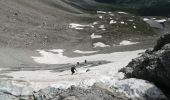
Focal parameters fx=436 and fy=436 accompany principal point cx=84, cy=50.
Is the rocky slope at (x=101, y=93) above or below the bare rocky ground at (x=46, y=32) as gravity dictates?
below

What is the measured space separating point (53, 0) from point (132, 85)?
157087 millimetres

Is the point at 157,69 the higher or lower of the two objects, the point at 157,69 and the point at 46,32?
the lower

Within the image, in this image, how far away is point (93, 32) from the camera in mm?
132500

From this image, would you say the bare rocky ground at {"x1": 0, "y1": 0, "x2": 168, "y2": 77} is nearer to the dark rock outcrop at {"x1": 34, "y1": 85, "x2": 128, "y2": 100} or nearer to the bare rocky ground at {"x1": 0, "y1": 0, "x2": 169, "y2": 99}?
the bare rocky ground at {"x1": 0, "y1": 0, "x2": 169, "y2": 99}

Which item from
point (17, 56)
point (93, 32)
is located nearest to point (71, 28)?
point (93, 32)

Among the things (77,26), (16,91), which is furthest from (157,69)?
(77,26)

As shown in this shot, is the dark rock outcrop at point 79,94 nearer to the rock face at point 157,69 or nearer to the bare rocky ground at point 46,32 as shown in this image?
the rock face at point 157,69

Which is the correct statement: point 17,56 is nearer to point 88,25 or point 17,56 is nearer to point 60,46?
point 60,46

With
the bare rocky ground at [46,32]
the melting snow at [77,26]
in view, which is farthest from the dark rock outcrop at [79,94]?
the melting snow at [77,26]

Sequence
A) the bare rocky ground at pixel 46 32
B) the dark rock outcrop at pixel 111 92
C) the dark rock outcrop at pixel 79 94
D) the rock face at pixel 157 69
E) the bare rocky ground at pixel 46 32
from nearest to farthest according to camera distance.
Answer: the dark rock outcrop at pixel 79 94 < the dark rock outcrop at pixel 111 92 < the rock face at pixel 157 69 < the bare rocky ground at pixel 46 32 < the bare rocky ground at pixel 46 32

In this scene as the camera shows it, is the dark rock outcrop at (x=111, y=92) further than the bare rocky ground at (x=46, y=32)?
No

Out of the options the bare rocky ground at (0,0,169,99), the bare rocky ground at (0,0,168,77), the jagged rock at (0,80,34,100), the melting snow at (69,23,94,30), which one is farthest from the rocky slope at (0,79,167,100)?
the melting snow at (69,23,94,30)

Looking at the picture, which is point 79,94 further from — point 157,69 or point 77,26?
point 77,26

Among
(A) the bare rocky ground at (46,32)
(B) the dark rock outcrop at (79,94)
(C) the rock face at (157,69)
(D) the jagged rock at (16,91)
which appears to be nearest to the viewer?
(B) the dark rock outcrop at (79,94)
